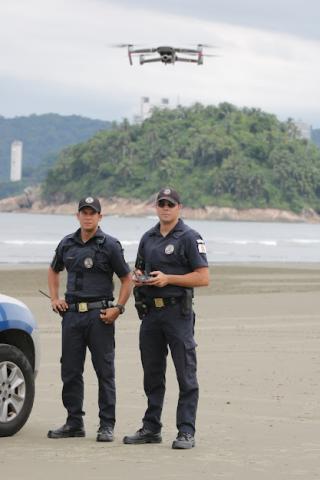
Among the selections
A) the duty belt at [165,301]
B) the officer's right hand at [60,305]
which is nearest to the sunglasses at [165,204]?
the duty belt at [165,301]

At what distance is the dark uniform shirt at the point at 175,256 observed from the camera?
8180 mm

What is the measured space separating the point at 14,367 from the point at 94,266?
33.9 inches

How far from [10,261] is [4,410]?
40.6 m

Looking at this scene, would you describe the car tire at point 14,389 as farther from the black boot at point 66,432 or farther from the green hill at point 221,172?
the green hill at point 221,172

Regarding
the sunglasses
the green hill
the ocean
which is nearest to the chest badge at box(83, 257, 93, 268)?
the sunglasses

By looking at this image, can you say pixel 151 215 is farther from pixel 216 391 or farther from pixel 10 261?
pixel 216 391

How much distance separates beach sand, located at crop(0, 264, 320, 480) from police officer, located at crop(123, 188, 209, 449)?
34 centimetres

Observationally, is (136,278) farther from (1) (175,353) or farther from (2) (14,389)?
(2) (14,389)

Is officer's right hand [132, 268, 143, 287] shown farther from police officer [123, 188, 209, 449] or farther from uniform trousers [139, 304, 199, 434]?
uniform trousers [139, 304, 199, 434]

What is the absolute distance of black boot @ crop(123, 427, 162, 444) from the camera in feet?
27.4

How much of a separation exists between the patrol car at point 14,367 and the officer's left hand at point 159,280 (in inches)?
40.6

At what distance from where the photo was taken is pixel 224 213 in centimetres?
18600

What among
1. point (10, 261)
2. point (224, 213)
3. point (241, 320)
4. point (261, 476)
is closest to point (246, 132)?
point (224, 213)

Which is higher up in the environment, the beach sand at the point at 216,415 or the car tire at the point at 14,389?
the car tire at the point at 14,389
